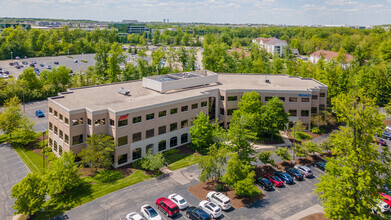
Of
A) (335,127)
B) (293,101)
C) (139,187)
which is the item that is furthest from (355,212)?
(335,127)

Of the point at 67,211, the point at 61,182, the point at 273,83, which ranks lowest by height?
the point at 67,211

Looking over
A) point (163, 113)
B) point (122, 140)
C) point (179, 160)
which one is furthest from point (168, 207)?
point (163, 113)

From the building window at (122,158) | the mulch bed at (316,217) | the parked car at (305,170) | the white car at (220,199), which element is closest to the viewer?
the mulch bed at (316,217)

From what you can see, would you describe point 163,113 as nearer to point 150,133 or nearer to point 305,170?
point 150,133

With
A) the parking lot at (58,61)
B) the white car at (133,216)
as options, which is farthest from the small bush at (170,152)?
the parking lot at (58,61)

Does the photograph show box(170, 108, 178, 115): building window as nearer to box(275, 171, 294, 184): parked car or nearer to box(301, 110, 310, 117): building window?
box(275, 171, 294, 184): parked car

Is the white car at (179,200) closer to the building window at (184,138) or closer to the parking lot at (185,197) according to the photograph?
the parking lot at (185,197)

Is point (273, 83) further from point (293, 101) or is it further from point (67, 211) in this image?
point (67, 211)
